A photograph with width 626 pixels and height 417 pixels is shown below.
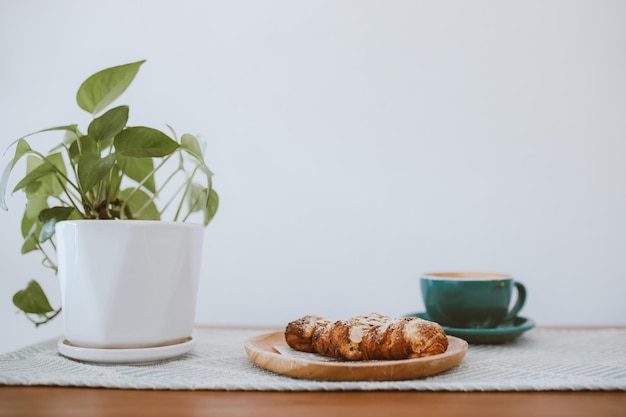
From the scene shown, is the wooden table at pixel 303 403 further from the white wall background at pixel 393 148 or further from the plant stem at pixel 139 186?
the white wall background at pixel 393 148

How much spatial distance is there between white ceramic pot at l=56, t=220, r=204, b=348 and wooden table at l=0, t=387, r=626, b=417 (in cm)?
11

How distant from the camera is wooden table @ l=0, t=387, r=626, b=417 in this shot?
0.43 meters

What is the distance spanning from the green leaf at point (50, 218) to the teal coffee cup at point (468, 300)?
Answer: 0.51m

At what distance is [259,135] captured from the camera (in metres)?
1.10

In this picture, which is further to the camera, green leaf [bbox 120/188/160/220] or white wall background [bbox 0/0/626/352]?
white wall background [bbox 0/0/626/352]

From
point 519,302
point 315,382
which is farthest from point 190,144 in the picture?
point 519,302

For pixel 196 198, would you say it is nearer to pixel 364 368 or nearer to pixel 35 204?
pixel 35 204

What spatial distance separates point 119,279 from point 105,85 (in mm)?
238

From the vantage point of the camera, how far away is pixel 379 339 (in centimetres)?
56

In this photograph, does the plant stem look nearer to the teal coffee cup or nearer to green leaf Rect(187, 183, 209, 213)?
green leaf Rect(187, 183, 209, 213)

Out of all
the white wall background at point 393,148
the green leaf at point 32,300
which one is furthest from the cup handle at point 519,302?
the green leaf at point 32,300

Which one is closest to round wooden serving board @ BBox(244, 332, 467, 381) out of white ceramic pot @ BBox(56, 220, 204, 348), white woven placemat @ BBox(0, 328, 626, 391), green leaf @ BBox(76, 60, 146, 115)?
white woven placemat @ BBox(0, 328, 626, 391)

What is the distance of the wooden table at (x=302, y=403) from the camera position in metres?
0.43

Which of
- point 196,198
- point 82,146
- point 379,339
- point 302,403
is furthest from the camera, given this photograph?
point 196,198
